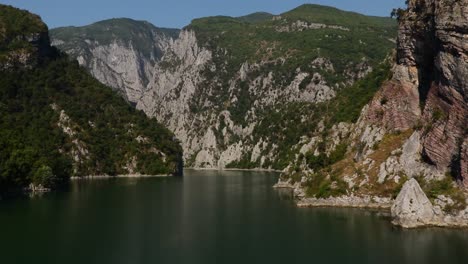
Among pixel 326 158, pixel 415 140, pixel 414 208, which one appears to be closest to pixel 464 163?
pixel 414 208

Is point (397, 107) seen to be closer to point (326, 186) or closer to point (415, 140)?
point (415, 140)

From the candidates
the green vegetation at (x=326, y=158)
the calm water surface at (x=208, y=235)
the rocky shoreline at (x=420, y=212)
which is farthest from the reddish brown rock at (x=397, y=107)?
the rocky shoreline at (x=420, y=212)

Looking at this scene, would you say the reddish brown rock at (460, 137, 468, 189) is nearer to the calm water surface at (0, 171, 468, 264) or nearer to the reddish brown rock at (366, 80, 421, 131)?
the calm water surface at (0, 171, 468, 264)

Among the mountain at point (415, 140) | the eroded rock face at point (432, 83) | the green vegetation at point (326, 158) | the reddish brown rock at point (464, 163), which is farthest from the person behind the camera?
the green vegetation at point (326, 158)

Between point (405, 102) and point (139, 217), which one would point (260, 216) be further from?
point (405, 102)

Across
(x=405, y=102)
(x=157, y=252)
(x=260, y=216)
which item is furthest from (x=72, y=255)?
(x=405, y=102)

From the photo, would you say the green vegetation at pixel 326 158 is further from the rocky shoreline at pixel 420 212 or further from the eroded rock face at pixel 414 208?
the eroded rock face at pixel 414 208
